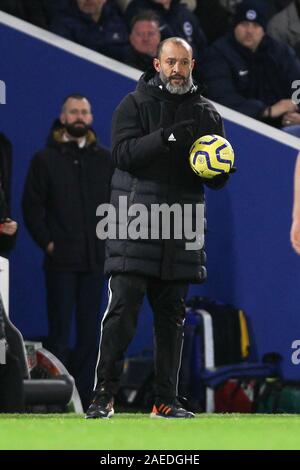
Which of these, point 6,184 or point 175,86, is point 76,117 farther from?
point 175,86

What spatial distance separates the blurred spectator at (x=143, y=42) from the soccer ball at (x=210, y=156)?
4468 mm

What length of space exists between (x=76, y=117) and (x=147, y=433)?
4.73 meters

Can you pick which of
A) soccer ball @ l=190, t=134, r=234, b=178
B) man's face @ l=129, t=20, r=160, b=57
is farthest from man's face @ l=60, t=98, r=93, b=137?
soccer ball @ l=190, t=134, r=234, b=178

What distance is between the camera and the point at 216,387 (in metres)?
10.5

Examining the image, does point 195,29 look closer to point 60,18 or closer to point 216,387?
point 60,18

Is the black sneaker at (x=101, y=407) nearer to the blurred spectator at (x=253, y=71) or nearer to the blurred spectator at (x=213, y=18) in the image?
the blurred spectator at (x=253, y=71)

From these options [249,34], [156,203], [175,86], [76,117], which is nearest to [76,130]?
[76,117]

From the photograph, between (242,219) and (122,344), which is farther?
(242,219)

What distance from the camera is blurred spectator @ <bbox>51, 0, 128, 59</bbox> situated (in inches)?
454

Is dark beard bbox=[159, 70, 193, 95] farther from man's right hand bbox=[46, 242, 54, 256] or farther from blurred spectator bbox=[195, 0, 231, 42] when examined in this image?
blurred spectator bbox=[195, 0, 231, 42]

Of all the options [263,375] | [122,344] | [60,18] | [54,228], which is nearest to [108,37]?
[60,18]

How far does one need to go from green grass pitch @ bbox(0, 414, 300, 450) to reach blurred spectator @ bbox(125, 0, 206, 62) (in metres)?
4.87

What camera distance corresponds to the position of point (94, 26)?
38.4ft

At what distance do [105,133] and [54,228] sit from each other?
883 millimetres
